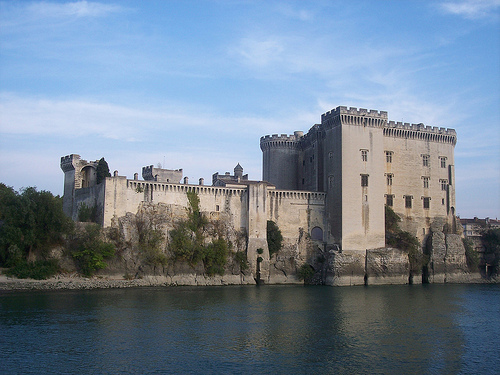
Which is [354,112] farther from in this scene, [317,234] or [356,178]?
[317,234]

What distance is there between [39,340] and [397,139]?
45435 mm

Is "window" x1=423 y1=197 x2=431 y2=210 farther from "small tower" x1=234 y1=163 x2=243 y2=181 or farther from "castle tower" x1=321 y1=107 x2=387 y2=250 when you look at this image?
"small tower" x1=234 y1=163 x2=243 y2=181

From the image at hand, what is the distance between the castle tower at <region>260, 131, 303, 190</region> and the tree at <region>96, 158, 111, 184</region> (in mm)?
20448

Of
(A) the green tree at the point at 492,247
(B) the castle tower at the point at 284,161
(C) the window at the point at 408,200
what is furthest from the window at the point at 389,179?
(A) the green tree at the point at 492,247

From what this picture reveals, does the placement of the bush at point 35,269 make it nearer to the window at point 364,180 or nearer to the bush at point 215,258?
the bush at point 215,258

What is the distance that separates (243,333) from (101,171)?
29.8 meters

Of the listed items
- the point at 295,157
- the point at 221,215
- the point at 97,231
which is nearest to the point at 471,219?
the point at 295,157

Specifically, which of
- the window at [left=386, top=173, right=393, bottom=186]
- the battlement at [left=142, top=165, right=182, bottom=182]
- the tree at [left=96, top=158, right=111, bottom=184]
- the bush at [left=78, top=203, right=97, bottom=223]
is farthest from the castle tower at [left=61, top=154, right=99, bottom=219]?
the window at [left=386, top=173, right=393, bottom=186]

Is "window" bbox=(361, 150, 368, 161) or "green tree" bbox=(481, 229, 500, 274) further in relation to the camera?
"green tree" bbox=(481, 229, 500, 274)

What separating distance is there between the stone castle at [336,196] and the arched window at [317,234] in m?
0.11

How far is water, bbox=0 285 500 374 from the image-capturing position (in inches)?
910

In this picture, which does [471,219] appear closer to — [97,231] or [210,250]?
[210,250]

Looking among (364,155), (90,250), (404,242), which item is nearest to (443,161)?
(404,242)

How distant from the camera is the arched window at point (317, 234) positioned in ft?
187
